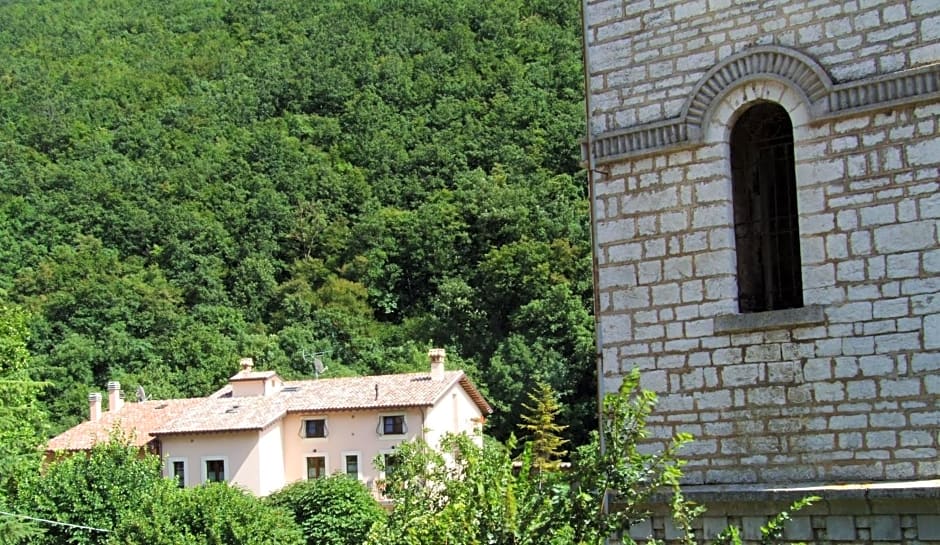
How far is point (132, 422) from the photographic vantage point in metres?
57.7

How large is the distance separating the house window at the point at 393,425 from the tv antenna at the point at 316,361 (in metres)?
18.8

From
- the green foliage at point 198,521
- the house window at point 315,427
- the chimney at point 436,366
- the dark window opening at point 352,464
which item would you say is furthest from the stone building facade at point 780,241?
the chimney at point 436,366

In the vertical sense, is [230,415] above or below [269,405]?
below

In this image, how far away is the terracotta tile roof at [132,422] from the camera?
55.4 m

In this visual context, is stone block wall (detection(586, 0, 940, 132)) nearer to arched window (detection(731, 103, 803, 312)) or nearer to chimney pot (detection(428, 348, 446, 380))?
arched window (detection(731, 103, 803, 312))

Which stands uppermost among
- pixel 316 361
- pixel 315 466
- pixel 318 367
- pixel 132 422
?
pixel 316 361

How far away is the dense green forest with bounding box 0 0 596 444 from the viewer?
78.4 meters

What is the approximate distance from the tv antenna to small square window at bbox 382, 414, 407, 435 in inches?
740

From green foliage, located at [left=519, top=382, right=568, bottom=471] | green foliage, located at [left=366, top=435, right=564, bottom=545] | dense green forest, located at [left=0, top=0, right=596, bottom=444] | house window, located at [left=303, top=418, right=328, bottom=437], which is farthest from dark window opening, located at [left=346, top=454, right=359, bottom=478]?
green foliage, located at [left=366, top=435, right=564, bottom=545]

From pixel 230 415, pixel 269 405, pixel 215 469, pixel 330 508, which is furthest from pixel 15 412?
pixel 269 405

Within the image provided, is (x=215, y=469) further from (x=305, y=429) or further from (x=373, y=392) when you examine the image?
(x=373, y=392)

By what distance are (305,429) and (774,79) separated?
44771 mm

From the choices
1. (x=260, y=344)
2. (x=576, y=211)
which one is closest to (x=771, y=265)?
(x=260, y=344)

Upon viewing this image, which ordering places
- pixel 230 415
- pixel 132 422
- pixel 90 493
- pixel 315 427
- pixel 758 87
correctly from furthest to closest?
pixel 132 422 → pixel 230 415 → pixel 315 427 → pixel 90 493 → pixel 758 87
